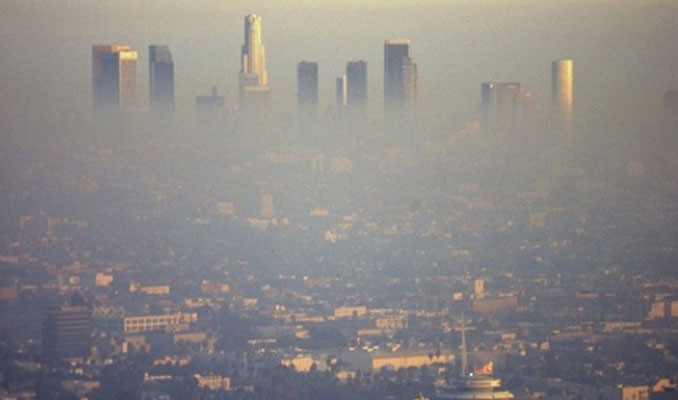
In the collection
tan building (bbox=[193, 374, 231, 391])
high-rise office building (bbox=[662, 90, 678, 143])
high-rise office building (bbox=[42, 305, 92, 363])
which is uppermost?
high-rise office building (bbox=[662, 90, 678, 143])

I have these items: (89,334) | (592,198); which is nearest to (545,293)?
(592,198)

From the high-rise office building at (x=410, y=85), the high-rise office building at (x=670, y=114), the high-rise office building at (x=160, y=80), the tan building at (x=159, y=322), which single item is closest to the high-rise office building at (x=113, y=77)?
the high-rise office building at (x=160, y=80)

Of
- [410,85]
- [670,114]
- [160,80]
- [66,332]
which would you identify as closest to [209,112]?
[160,80]

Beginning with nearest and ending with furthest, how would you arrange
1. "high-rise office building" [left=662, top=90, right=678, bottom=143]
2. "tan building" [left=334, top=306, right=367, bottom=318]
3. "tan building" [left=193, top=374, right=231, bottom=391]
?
"tan building" [left=193, top=374, right=231, bottom=391] < "high-rise office building" [left=662, top=90, right=678, bottom=143] < "tan building" [left=334, top=306, right=367, bottom=318]

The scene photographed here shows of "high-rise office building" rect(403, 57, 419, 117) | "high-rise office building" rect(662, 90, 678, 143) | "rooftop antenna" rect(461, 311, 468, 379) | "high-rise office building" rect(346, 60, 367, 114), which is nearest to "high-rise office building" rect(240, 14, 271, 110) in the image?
"high-rise office building" rect(346, 60, 367, 114)

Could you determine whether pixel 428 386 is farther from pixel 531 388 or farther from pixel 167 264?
pixel 167 264

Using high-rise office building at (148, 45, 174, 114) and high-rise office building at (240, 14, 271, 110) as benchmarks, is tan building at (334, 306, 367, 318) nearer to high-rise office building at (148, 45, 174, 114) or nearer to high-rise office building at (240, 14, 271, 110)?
high-rise office building at (240, 14, 271, 110)

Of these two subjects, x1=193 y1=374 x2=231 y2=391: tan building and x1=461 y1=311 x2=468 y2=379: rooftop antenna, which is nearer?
x1=461 y1=311 x2=468 y2=379: rooftop antenna
